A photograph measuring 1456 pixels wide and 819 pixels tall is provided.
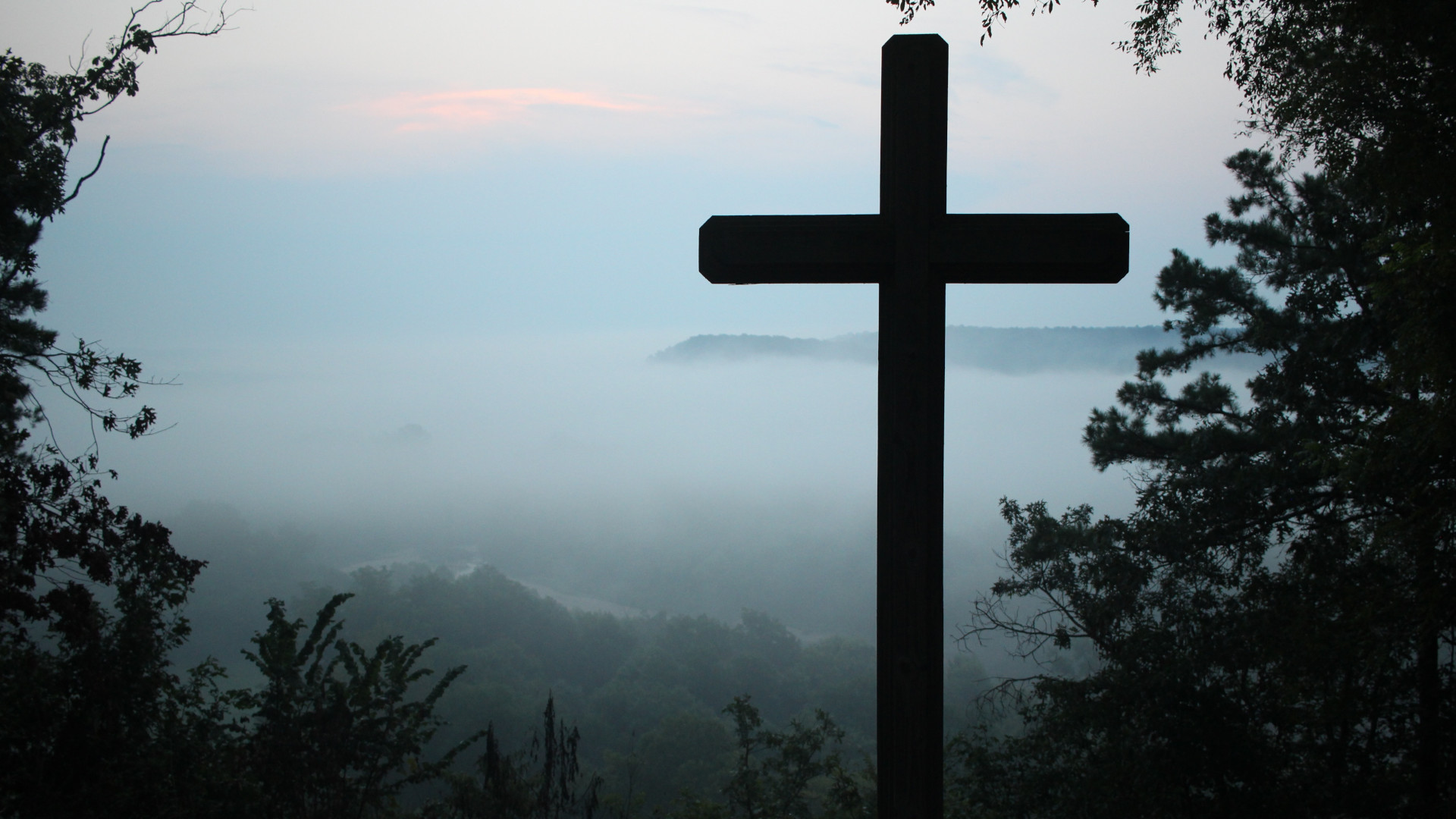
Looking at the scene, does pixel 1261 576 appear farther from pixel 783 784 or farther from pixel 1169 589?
pixel 783 784

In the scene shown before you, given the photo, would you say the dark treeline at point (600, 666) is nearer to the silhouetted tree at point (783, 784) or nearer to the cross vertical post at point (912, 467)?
the silhouetted tree at point (783, 784)

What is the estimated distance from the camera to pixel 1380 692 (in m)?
7.18

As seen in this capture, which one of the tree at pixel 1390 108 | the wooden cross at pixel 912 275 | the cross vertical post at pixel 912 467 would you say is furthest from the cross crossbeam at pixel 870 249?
the tree at pixel 1390 108

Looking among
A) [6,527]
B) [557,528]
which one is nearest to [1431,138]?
[6,527]

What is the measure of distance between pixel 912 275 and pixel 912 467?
0.46m

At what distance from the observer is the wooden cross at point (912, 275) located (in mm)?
1996

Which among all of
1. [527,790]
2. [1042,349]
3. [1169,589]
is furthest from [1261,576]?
[1042,349]

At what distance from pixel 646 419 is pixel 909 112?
150m

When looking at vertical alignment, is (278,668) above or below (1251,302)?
below

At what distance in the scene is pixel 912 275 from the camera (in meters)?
2.09

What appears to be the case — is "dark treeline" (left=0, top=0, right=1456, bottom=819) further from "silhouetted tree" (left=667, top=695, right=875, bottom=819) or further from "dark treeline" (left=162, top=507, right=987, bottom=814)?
"dark treeline" (left=162, top=507, right=987, bottom=814)

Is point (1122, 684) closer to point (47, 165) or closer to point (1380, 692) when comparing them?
Answer: point (1380, 692)

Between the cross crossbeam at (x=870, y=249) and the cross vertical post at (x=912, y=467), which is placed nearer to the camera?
the cross vertical post at (x=912, y=467)

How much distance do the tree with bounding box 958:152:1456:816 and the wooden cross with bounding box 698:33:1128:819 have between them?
4540 mm
